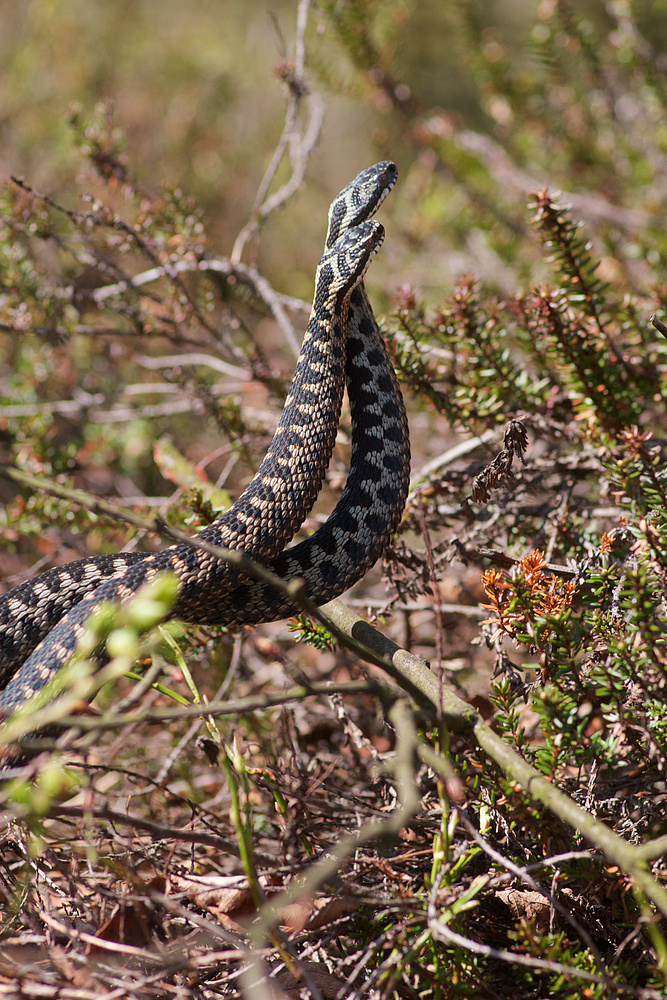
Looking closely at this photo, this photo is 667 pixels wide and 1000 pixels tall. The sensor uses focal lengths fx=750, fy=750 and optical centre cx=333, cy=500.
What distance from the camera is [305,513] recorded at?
3326 mm

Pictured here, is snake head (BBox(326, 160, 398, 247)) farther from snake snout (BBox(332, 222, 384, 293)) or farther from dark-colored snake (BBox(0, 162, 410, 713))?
snake snout (BBox(332, 222, 384, 293))

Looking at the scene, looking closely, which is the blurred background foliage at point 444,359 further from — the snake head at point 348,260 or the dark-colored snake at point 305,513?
the snake head at point 348,260

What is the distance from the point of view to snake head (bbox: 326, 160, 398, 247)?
12.3ft

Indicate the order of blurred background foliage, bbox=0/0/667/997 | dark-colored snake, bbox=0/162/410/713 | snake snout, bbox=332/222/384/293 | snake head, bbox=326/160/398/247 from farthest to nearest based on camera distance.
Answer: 1. snake head, bbox=326/160/398/247
2. snake snout, bbox=332/222/384/293
3. dark-colored snake, bbox=0/162/410/713
4. blurred background foliage, bbox=0/0/667/997

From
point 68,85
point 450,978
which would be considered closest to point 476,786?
point 450,978

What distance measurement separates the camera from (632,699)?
3.00 m

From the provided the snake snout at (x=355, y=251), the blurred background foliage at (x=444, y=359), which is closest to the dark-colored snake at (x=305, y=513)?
the snake snout at (x=355, y=251)

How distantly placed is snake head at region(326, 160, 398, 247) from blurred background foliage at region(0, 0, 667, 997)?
0.67 metres

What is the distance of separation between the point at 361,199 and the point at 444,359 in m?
1.20

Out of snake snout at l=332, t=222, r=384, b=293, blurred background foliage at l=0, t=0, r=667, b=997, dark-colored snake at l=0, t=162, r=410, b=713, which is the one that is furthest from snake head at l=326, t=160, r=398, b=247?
blurred background foliage at l=0, t=0, r=667, b=997

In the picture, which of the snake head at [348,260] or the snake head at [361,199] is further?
the snake head at [361,199]

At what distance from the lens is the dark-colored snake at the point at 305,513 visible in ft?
10.6

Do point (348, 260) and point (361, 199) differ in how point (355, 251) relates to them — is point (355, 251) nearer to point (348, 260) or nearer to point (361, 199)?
point (348, 260)

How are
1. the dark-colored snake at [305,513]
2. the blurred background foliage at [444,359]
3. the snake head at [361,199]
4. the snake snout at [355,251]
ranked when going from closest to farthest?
the blurred background foliage at [444,359] < the dark-colored snake at [305,513] < the snake snout at [355,251] < the snake head at [361,199]
